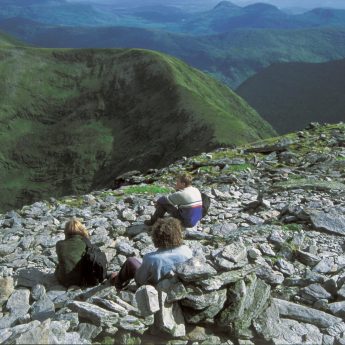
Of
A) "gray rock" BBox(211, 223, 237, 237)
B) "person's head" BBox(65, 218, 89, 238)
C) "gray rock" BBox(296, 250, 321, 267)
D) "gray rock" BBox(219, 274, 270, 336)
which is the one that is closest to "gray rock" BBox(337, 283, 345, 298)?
"gray rock" BBox(296, 250, 321, 267)

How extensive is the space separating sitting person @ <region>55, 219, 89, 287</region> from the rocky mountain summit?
238mm

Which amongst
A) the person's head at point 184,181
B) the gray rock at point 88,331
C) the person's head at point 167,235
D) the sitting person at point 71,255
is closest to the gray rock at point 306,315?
the person's head at point 167,235

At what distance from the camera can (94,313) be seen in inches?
342

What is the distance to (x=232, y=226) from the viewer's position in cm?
1512

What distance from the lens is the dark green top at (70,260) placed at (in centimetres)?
1128

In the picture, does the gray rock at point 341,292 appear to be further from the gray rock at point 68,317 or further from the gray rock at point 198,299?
the gray rock at point 68,317

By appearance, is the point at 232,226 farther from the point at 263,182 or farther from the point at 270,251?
the point at 263,182

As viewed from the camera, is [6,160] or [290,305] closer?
[290,305]

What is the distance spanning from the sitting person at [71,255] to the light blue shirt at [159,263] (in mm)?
1943

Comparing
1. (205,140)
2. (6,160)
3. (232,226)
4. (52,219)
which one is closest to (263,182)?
(232,226)

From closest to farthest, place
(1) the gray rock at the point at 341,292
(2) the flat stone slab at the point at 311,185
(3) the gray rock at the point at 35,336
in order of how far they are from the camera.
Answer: (3) the gray rock at the point at 35,336 < (1) the gray rock at the point at 341,292 < (2) the flat stone slab at the point at 311,185

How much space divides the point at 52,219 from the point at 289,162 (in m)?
14.3

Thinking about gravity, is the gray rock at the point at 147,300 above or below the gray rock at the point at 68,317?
above

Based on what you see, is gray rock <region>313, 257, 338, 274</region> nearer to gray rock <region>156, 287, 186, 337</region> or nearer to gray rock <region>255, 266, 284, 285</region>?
gray rock <region>255, 266, 284, 285</region>
